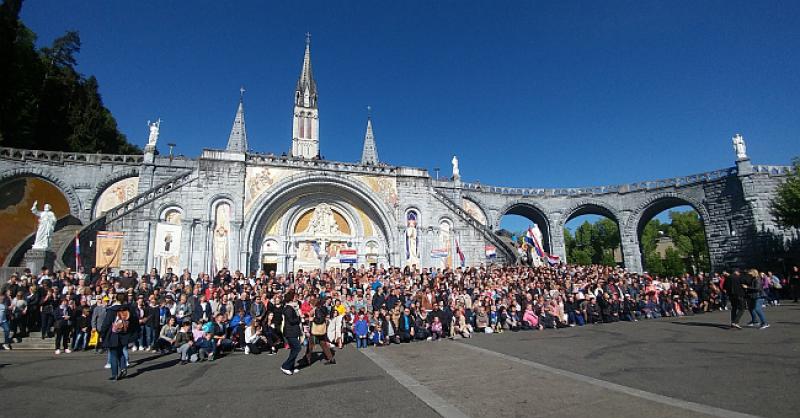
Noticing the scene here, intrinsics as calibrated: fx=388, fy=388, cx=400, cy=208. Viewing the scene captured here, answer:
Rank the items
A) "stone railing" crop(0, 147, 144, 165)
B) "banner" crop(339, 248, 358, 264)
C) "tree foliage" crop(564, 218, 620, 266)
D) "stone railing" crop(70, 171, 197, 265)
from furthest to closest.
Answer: "tree foliage" crop(564, 218, 620, 266) < "banner" crop(339, 248, 358, 264) < "stone railing" crop(0, 147, 144, 165) < "stone railing" crop(70, 171, 197, 265)

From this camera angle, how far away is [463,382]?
6.11 m

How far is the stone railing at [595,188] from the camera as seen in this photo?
1154 inches

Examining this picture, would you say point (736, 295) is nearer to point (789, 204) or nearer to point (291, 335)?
point (291, 335)

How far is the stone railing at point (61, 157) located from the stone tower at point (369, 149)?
81.3 ft

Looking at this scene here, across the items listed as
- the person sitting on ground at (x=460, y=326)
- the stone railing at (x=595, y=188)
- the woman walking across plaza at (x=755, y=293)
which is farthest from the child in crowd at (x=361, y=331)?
the stone railing at (x=595, y=188)

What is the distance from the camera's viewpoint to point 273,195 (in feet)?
75.2

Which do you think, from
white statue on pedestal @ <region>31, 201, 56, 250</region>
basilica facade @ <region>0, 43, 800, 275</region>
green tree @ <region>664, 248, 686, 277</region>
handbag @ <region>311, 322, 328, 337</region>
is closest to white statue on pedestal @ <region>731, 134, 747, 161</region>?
basilica facade @ <region>0, 43, 800, 275</region>

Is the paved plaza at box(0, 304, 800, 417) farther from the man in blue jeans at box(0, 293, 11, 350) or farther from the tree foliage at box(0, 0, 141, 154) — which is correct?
the tree foliage at box(0, 0, 141, 154)

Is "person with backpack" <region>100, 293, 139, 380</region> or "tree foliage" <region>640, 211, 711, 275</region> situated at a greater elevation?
"tree foliage" <region>640, 211, 711, 275</region>

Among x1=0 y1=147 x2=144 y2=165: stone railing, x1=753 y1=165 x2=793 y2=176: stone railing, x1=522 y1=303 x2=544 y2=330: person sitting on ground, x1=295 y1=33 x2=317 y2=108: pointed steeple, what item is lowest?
x1=522 y1=303 x2=544 y2=330: person sitting on ground

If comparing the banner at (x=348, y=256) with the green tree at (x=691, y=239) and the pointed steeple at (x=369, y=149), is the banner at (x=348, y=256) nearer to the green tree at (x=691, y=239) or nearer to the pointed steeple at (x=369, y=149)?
the pointed steeple at (x=369, y=149)

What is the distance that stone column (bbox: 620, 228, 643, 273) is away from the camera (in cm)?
3206

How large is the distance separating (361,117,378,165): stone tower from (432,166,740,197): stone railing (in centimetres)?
1594

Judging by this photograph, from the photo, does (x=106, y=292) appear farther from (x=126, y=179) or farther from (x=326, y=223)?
(x=126, y=179)
